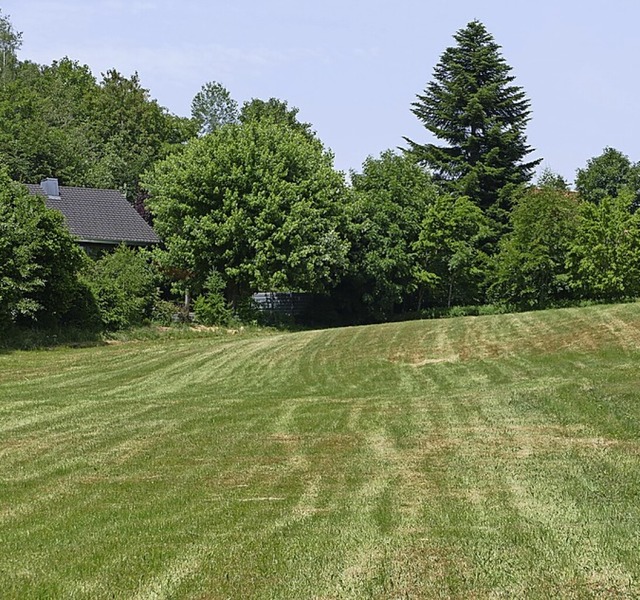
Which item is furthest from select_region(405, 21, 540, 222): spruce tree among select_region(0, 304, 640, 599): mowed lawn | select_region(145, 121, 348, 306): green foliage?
select_region(0, 304, 640, 599): mowed lawn

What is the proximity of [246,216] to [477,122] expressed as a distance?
21268 millimetres

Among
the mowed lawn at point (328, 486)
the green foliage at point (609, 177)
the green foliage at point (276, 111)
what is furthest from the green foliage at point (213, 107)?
the mowed lawn at point (328, 486)

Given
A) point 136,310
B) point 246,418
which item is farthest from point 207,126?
point 246,418

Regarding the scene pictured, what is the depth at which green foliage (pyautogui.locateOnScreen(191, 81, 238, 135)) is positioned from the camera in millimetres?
73688

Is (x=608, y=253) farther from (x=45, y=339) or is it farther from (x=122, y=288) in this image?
(x=45, y=339)

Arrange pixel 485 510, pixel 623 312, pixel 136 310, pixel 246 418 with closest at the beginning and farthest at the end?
pixel 485 510 < pixel 246 418 < pixel 623 312 < pixel 136 310

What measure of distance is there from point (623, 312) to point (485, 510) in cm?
1850

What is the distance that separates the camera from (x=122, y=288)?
106 ft

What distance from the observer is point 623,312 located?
2377 cm

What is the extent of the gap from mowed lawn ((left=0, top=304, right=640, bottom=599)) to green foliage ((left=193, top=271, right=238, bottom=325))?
18.0m

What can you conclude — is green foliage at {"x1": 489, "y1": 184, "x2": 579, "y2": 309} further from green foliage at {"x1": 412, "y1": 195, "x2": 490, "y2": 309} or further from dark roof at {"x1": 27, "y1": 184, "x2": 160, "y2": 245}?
dark roof at {"x1": 27, "y1": 184, "x2": 160, "y2": 245}

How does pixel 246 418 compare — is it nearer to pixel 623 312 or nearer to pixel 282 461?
pixel 282 461

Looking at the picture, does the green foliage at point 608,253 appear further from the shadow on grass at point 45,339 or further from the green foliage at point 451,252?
the shadow on grass at point 45,339

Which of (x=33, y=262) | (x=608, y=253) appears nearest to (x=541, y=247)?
(x=608, y=253)
